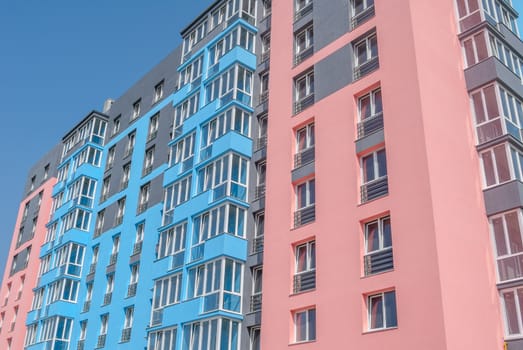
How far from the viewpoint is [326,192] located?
2384cm

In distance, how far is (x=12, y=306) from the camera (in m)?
49.2

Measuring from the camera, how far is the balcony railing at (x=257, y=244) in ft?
90.6

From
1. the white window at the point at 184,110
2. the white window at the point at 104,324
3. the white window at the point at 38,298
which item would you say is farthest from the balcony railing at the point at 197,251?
the white window at the point at 38,298

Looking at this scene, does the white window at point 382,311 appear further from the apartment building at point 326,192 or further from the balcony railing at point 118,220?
the balcony railing at point 118,220

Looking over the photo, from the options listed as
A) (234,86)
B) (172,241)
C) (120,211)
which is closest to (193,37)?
(234,86)

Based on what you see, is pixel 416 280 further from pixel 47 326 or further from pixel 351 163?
pixel 47 326

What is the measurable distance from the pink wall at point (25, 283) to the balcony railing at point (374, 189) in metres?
32.8

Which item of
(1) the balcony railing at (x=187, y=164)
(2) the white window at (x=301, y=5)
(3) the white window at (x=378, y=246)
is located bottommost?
(3) the white window at (x=378, y=246)

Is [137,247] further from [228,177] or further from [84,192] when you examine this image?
[228,177]

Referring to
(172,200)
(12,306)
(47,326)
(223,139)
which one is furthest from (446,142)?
(12,306)

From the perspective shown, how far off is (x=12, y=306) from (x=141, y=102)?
21.2 meters

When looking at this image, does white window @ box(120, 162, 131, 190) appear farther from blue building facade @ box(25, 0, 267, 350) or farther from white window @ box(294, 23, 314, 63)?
white window @ box(294, 23, 314, 63)

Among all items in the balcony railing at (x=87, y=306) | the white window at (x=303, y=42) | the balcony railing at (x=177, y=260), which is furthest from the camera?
the balcony railing at (x=87, y=306)

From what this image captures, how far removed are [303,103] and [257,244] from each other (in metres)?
7.11
